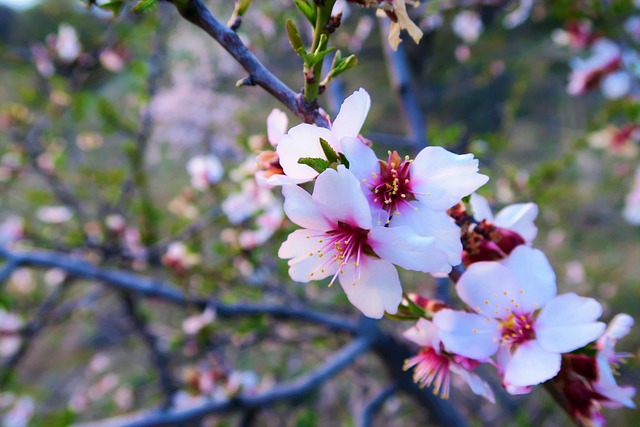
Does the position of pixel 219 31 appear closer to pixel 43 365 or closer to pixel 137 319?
pixel 137 319

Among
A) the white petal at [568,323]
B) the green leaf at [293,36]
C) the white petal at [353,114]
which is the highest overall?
the green leaf at [293,36]

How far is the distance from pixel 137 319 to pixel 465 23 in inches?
133

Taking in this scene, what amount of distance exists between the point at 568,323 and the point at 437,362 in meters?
0.14

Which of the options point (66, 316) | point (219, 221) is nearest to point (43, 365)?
point (66, 316)

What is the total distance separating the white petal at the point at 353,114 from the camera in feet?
1.17

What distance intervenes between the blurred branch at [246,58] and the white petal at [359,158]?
0.17 feet

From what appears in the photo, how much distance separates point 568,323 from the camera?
43cm

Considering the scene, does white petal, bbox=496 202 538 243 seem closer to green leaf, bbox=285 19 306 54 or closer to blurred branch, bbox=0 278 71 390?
green leaf, bbox=285 19 306 54

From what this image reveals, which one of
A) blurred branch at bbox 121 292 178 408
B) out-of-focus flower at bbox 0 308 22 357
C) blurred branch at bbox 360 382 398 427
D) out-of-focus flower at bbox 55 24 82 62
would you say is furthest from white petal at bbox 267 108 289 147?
out-of-focus flower at bbox 55 24 82 62

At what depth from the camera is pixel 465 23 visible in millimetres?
3562

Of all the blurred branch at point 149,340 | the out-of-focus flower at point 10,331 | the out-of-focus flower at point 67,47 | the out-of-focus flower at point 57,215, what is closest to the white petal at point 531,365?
the blurred branch at point 149,340

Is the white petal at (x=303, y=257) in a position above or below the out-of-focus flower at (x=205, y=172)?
above

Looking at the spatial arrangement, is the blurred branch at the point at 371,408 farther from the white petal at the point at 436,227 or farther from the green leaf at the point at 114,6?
the green leaf at the point at 114,6

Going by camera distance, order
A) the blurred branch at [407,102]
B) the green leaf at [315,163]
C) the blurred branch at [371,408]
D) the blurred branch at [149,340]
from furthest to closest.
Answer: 1. the blurred branch at [149,340]
2. the blurred branch at [407,102]
3. the blurred branch at [371,408]
4. the green leaf at [315,163]
